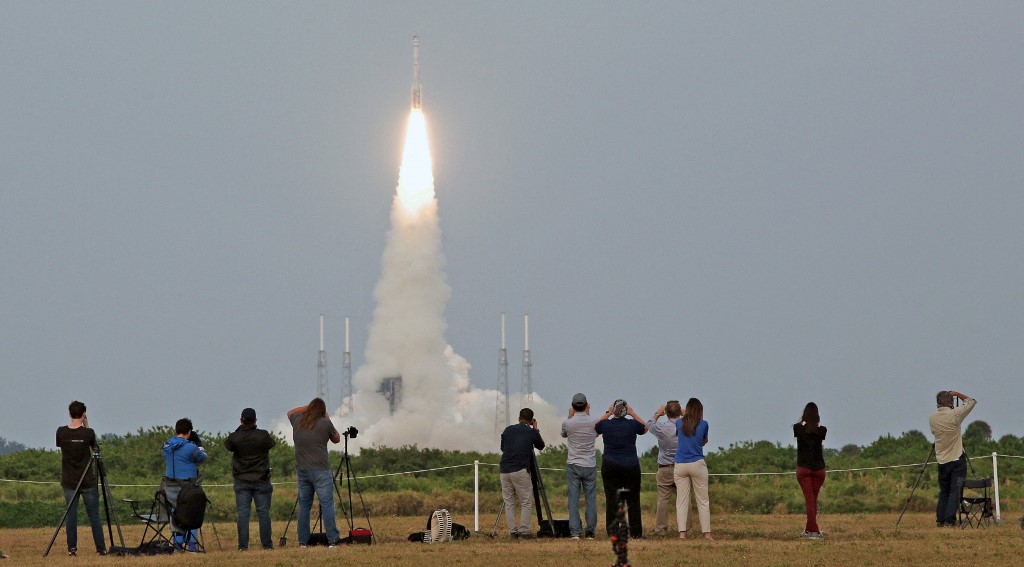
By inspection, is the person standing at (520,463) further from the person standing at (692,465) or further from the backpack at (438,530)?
the person standing at (692,465)

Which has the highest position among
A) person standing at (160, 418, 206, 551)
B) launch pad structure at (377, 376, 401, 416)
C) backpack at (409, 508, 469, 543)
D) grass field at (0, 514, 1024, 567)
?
launch pad structure at (377, 376, 401, 416)

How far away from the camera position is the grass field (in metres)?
19.2

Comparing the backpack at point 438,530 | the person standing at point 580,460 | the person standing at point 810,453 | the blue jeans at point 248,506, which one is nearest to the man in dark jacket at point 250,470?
the blue jeans at point 248,506

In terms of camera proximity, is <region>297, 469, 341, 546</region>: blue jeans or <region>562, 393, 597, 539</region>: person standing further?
<region>562, 393, 597, 539</region>: person standing

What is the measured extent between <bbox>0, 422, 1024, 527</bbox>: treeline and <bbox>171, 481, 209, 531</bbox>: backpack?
905 cm

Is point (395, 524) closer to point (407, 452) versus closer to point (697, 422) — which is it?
point (697, 422)

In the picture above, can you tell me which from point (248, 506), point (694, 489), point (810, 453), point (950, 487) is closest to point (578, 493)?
point (694, 489)

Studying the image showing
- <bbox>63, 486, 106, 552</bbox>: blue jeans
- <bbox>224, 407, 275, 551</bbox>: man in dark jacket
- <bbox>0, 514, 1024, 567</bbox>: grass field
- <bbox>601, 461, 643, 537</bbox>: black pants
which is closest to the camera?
<bbox>0, 514, 1024, 567</bbox>: grass field

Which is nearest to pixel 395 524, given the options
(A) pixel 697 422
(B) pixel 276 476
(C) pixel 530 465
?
(C) pixel 530 465

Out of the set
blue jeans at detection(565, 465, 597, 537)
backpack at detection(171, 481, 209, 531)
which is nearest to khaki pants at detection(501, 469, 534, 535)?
blue jeans at detection(565, 465, 597, 537)

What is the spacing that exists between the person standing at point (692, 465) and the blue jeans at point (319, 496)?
16.4ft

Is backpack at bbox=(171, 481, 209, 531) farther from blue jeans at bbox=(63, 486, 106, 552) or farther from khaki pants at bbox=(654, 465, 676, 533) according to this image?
khaki pants at bbox=(654, 465, 676, 533)

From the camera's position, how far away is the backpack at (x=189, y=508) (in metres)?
20.9

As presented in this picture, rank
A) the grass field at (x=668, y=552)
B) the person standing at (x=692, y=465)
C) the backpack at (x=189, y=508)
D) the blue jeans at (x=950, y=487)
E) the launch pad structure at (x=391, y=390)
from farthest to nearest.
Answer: the launch pad structure at (x=391, y=390) < the blue jeans at (x=950, y=487) < the person standing at (x=692, y=465) < the backpack at (x=189, y=508) < the grass field at (x=668, y=552)
